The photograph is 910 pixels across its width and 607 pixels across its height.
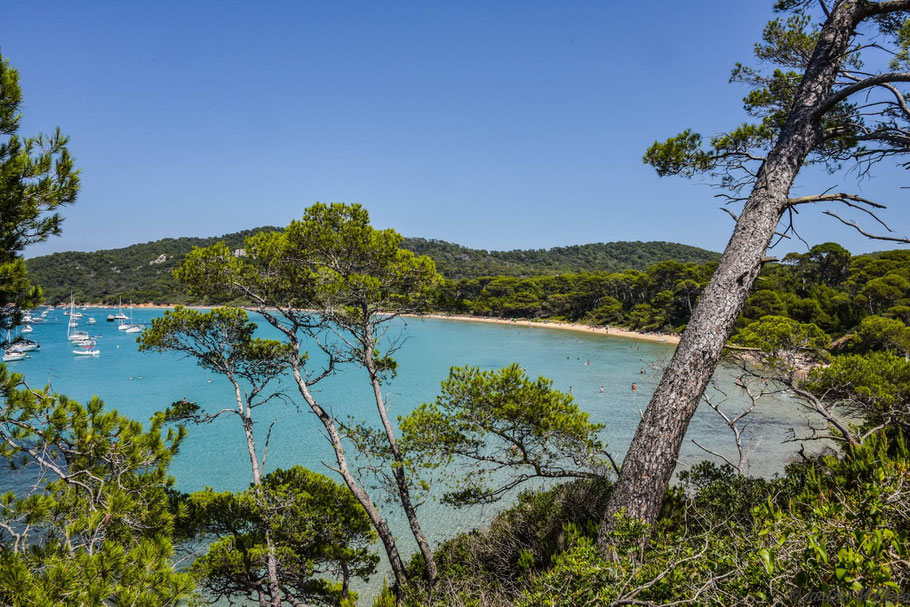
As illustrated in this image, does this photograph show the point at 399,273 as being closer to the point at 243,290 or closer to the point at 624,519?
the point at 243,290

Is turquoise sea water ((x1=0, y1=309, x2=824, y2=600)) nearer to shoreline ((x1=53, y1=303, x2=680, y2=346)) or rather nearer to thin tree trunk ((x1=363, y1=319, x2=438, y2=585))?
thin tree trunk ((x1=363, y1=319, x2=438, y2=585))

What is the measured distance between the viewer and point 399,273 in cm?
669

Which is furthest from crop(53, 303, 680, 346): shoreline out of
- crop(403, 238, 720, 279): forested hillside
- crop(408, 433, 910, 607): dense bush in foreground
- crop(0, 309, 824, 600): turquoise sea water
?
crop(408, 433, 910, 607): dense bush in foreground

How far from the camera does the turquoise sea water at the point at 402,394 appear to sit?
14102 millimetres

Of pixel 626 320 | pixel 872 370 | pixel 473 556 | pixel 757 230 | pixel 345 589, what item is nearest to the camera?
pixel 757 230

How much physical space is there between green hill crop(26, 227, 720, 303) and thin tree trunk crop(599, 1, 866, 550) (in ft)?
217

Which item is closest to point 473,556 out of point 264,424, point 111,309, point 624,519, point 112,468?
point 624,519

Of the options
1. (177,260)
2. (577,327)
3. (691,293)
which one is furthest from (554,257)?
(177,260)

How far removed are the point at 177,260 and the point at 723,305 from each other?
76.1 meters

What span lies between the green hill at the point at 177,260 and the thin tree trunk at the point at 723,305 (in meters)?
66.2

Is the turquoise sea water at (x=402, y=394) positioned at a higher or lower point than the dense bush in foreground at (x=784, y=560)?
lower

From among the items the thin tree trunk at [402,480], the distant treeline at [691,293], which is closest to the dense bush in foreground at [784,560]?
the thin tree trunk at [402,480]

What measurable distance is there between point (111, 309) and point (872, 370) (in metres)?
108

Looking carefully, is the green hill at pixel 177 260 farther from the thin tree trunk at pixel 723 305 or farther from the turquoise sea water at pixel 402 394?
the thin tree trunk at pixel 723 305
